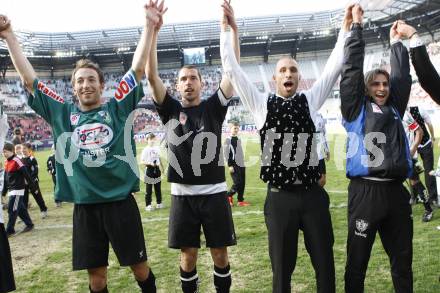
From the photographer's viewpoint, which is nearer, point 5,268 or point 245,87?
point 5,268

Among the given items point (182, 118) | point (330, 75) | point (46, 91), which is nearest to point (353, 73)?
point (330, 75)

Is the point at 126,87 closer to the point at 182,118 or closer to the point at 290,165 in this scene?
the point at 182,118

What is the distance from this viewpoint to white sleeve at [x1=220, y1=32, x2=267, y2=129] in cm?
305

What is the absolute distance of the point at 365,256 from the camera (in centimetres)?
296

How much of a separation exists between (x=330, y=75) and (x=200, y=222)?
175cm

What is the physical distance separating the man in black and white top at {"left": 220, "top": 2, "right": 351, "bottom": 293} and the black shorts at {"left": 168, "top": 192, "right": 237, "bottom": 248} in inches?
22.5

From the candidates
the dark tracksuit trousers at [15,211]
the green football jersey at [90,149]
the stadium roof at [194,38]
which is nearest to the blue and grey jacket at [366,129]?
the green football jersey at [90,149]

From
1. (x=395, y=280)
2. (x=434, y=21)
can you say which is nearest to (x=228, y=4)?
(x=395, y=280)

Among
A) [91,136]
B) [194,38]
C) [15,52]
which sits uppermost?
[194,38]

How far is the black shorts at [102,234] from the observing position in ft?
9.91

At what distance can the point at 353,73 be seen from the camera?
289cm

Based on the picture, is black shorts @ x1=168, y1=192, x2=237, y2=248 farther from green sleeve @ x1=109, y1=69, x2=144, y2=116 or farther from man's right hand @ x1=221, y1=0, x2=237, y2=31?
man's right hand @ x1=221, y1=0, x2=237, y2=31

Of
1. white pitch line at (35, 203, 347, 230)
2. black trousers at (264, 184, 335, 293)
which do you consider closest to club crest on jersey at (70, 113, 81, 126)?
black trousers at (264, 184, 335, 293)

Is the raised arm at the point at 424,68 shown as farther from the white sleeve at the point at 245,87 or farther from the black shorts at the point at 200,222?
the black shorts at the point at 200,222
